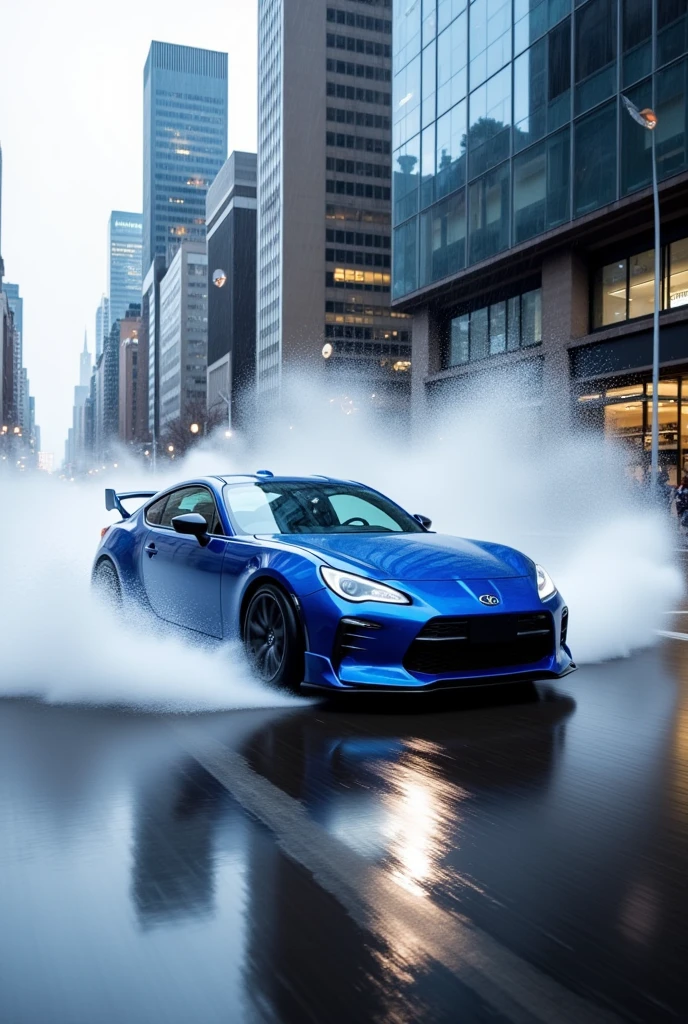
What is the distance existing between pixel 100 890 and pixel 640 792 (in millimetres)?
2171

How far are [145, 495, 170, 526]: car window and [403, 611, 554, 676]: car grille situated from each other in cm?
297

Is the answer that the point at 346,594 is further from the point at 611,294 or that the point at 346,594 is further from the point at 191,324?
the point at 191,324

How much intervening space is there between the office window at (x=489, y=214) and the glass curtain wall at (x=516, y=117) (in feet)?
0.19

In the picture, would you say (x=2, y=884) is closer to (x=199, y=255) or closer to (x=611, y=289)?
(x=611, y=289)

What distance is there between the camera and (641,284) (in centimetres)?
2923

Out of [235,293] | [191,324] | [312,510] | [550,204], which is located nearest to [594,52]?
[550,204]

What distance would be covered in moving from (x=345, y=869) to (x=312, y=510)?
385cm

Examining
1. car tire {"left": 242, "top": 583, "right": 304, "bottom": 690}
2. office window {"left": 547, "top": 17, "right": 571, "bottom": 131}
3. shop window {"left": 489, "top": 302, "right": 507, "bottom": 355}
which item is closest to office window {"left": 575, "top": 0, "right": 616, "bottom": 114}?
office window {"left": 547, "top": 17, "right": 571, "bottom": 131}

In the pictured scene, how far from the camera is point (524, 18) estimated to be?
104 ft

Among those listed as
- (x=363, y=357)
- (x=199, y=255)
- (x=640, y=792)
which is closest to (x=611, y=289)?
(x=640, y=792)

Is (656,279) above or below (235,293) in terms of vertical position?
below

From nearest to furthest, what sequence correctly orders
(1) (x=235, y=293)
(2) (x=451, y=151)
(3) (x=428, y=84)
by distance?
(2) (x=451, y=151)
(3) (x=428, y=84)
(1) (x=235, y=293)

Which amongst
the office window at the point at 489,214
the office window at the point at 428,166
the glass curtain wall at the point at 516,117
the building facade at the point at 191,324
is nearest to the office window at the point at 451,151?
the glass curtain wall at the point at 516,117

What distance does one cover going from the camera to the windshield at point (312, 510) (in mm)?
6637
